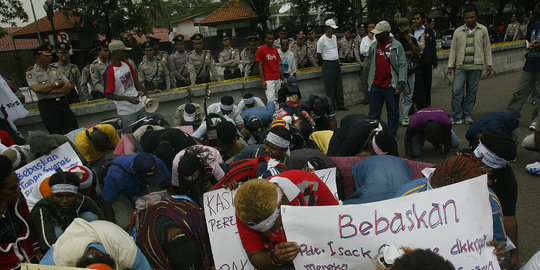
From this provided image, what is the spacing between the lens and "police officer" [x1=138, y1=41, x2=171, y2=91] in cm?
923

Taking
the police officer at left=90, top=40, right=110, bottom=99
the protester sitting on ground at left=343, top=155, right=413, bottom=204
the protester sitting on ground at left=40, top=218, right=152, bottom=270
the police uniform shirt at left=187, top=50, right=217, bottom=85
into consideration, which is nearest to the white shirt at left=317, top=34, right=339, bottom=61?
the police uniform shirt at left=187, top=50, right=217, bottom=85

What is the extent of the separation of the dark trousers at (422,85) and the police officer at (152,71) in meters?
5.48

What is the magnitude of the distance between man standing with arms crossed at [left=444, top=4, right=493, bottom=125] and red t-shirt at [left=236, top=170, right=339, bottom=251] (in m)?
5.33

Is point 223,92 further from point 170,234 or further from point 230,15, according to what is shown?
point 230,15

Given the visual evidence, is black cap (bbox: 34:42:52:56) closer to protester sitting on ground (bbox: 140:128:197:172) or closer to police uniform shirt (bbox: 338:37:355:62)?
protester sitting on ground (bbox: 140:128:197:172)

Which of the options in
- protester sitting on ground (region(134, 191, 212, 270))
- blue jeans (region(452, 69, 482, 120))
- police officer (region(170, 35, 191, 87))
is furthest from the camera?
police officer (region(170, 35, 191, 87))

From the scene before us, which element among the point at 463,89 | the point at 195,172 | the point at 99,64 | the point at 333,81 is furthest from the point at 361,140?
the point at 99,64

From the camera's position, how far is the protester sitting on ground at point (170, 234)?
2.63m

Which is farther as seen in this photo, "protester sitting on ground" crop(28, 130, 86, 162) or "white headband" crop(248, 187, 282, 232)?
"protester sitting on ground" crop(28, 130, 86, 162)

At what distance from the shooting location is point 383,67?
21.4 feet

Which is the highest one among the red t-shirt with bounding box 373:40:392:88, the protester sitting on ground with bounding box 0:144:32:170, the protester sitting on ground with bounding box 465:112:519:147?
the red t-shirt with bounding box 373:40:392:88

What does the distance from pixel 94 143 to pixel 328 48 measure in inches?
239

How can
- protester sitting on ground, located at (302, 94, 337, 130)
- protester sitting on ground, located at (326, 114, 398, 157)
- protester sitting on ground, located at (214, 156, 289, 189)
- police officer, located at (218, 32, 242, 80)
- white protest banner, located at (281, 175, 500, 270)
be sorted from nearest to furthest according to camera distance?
white protest banner, located at (281, 175, 500, 270)
protester sitting on ground, located at (214, 156, 289, 189)
protester sitting on ground, located at (326, 114, 398, 157)
protester sitting on ground, located at (302, 94, 337, 130)
police officer, located at (218, 32, 242, 80)

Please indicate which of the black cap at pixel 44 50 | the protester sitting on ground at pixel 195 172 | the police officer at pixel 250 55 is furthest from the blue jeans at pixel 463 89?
the black cap at pixel 44 50
